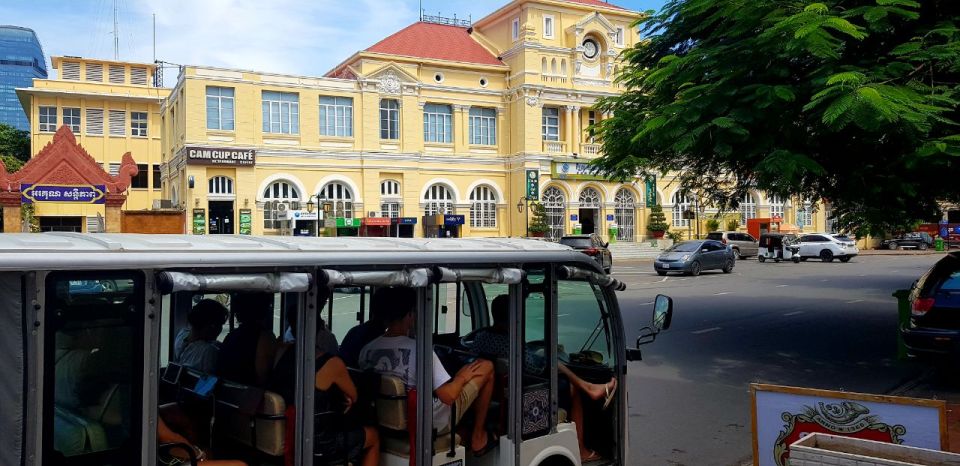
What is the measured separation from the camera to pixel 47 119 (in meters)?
53.3

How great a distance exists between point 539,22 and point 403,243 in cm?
4845

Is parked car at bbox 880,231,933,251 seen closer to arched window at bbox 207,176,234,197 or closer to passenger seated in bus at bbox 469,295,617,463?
arched window at bbox 207,176,234,197

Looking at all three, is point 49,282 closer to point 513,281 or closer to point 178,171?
point 513,281

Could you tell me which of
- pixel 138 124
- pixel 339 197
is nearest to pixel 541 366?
pixel 339 197

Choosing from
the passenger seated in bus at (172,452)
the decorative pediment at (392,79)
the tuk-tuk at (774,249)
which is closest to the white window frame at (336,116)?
the decorative pediment at (392,79)

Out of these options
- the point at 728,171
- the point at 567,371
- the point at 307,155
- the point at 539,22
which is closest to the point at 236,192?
the point at 307,155

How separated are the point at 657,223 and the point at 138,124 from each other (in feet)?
125

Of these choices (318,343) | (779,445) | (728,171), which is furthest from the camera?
(728,171)

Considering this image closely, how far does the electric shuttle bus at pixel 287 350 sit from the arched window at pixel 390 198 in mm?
42081

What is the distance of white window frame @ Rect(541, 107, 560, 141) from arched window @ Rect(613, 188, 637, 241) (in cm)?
616

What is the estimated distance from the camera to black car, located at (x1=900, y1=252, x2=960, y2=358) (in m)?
9.23

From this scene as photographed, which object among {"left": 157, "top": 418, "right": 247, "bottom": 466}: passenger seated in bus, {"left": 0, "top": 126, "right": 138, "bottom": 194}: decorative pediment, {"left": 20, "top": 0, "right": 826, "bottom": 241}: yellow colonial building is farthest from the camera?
{"left": 20, "top": 0, "right": 826, "bottom": 241}: yellow colonial building

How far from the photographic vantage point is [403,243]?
13.4 feet

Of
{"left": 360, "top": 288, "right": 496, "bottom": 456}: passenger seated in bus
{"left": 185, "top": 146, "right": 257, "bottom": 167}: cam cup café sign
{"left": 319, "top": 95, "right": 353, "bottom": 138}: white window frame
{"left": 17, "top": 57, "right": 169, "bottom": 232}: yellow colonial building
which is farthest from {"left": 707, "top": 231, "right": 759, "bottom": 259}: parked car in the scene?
{"left": 360, "top": 288, "right": 496, "bottom": 456}: passenger seated in bus
